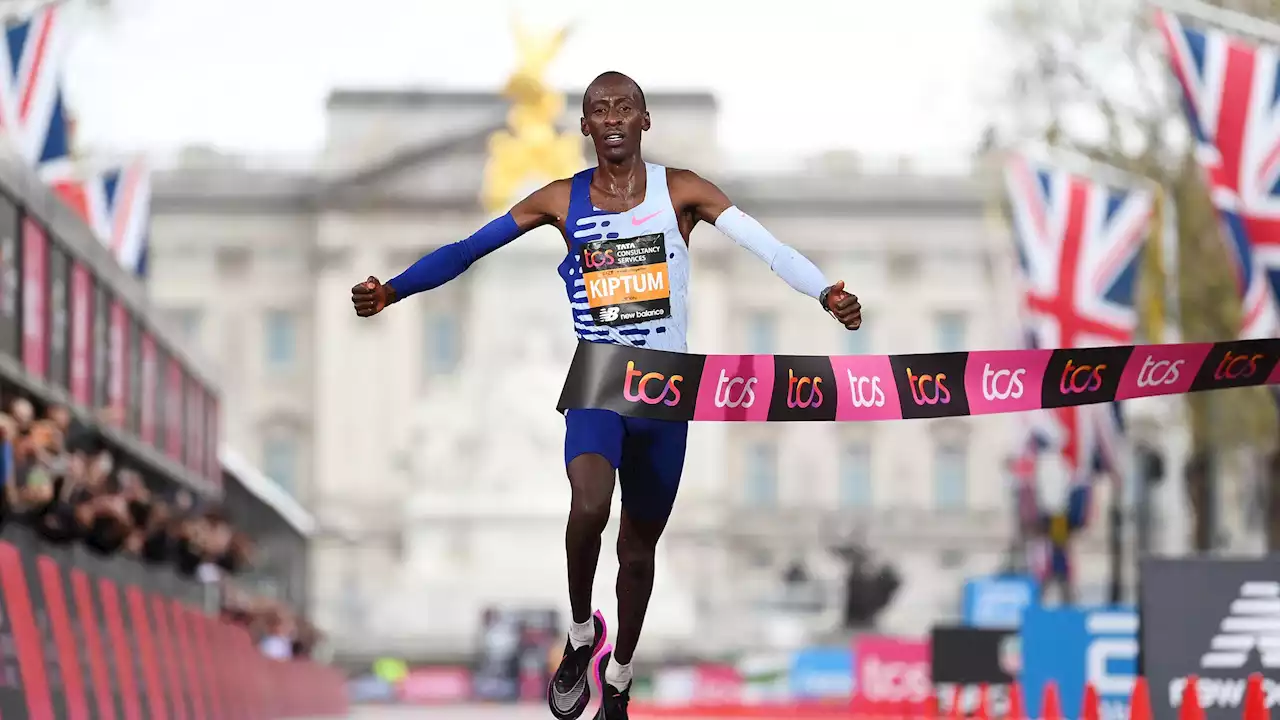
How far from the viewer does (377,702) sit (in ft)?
204

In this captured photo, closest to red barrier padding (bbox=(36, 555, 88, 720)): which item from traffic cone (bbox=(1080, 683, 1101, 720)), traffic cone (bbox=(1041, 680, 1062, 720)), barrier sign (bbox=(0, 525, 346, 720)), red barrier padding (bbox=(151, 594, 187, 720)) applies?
barrier sign (bbox=(0, 525, 346, 720))

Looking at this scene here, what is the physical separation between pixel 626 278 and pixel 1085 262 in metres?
25.8

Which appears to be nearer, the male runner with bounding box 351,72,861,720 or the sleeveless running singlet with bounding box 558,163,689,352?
the male runner with bounding box 351,72,861,720

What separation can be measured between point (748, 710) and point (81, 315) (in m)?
8.36

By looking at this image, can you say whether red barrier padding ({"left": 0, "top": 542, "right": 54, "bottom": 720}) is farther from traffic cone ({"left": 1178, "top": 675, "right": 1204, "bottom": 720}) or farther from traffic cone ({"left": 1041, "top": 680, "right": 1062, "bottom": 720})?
traffic cone ({"left": 1041, "top": 680, "right": 1062, "bottom": 720})

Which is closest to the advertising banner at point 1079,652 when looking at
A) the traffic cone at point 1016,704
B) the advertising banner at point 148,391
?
the traffic cone at point 1016,704

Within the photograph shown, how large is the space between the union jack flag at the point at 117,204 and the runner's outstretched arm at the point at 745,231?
24.6m

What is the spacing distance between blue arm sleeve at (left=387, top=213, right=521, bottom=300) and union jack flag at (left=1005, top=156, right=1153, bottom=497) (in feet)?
81.9

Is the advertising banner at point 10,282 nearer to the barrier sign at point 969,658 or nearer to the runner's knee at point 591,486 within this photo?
the barrier sign at point 969,658

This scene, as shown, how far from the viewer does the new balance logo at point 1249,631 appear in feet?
40.3

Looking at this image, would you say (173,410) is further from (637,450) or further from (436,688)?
(637,450)

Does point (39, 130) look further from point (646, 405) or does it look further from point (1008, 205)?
point (1008, 205)

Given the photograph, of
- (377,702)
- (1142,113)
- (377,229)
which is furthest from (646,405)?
(377,229)

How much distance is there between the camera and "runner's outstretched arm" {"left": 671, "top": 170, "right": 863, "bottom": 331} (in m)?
8.81
